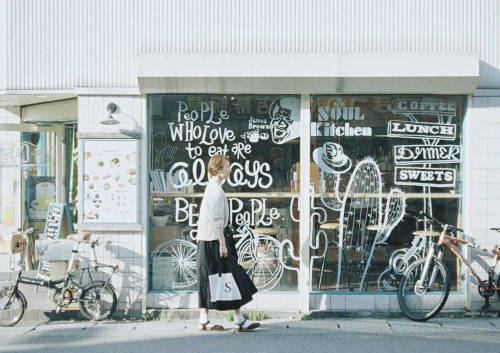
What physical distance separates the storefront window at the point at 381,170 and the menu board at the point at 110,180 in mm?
2287

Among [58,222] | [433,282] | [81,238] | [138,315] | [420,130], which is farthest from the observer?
[58,222]

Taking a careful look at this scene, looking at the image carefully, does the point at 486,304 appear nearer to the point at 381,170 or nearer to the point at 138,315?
the point at 381,170

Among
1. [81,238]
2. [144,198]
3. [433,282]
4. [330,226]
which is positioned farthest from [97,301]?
[433,282]

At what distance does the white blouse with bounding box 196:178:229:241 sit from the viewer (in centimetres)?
784

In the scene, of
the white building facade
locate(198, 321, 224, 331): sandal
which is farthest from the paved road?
the white building facade

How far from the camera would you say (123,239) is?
29.5 ft

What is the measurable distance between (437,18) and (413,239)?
110 inches

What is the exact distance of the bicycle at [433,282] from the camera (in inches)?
339

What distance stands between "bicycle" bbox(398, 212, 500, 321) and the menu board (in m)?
3.47

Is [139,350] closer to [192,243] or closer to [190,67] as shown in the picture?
[192,243]

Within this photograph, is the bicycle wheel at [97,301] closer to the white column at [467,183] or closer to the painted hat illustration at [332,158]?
the painted hat illustration at [332,158]

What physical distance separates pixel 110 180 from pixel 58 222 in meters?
1.82

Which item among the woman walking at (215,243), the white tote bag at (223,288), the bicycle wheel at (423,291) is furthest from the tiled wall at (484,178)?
the white tote bag at (223,288)

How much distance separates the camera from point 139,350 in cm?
730
